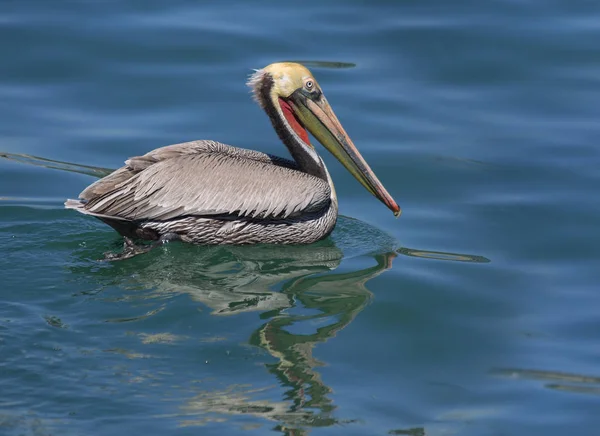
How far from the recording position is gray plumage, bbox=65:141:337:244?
788 centimetres

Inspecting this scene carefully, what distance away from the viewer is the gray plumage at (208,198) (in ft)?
25.8

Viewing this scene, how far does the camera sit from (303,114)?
28.5 feet

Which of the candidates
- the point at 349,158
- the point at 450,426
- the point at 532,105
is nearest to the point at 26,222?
the point at 349,158

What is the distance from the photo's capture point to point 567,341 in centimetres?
712

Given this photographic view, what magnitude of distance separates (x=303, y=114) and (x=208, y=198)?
117cm

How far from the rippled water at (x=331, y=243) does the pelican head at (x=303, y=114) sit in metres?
0.52

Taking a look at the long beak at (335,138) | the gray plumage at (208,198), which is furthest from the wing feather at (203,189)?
the long beak at (335,138)

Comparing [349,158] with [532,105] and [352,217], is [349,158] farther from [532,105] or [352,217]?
Result: [532,105]

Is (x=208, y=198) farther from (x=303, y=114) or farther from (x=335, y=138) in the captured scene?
(x=335, y=138)

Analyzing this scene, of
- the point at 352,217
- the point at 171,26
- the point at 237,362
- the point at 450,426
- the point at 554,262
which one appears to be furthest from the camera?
the point at 171,26

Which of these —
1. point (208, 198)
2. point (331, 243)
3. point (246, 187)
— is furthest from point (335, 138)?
point (208, 198)

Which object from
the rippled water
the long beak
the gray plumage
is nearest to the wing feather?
the gray plumage

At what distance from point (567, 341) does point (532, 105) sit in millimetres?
4405

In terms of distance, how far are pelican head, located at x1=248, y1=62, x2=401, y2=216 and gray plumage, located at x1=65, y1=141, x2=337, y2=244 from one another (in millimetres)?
362
